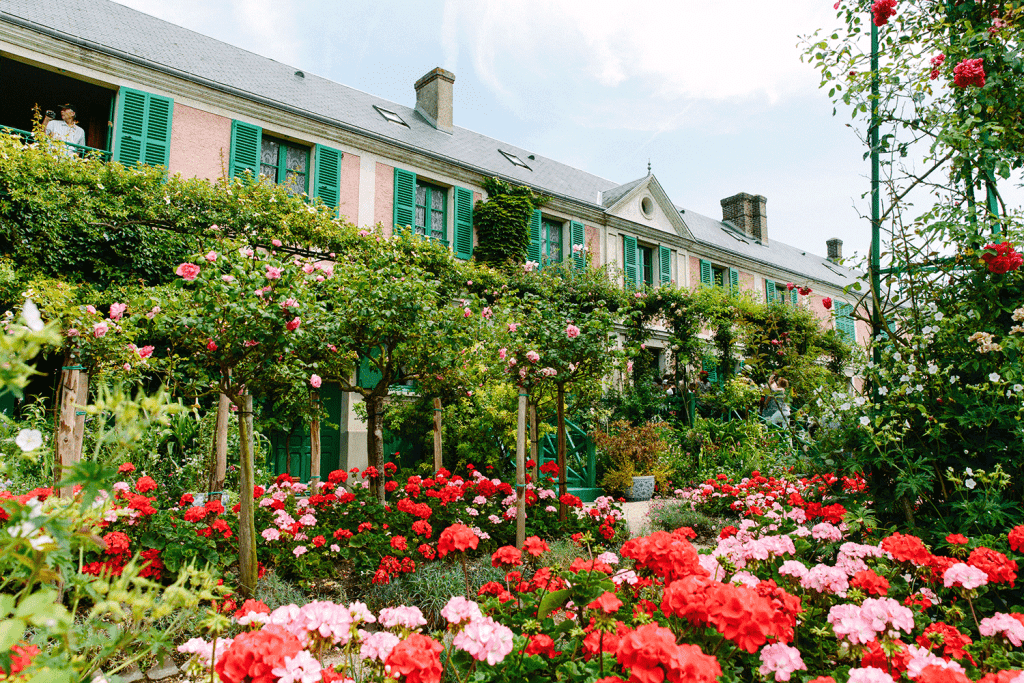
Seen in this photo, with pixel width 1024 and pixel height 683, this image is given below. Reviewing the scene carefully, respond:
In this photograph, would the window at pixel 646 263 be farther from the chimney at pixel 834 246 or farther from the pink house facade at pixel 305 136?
the chimney at pixel 834 246

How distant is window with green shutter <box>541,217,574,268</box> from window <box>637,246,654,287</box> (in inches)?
104

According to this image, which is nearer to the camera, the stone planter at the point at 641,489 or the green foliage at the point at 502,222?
the stone planter at the point at 641,489

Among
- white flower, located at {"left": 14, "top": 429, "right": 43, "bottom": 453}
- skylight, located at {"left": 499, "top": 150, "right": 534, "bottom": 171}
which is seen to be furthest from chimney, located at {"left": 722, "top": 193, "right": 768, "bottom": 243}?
white flower, located at {"left": 14, "top": 429, "right": 43, "bottom": 453}

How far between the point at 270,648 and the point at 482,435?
7.40m

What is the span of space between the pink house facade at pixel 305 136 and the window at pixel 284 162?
2cm

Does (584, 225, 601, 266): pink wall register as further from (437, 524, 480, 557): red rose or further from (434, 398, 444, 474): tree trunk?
(437, 524, 480, 557): red rose

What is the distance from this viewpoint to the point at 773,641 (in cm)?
190

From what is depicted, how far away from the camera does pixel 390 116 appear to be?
12453 millimetres

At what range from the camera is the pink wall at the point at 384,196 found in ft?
35.0

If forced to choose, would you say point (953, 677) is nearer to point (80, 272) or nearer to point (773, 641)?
point (773, 641)

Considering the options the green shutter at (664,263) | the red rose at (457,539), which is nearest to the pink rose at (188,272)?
the red rose at (457,539)

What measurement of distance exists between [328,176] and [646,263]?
8.72 m

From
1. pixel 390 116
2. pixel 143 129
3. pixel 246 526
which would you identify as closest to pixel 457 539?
pixel 246 526

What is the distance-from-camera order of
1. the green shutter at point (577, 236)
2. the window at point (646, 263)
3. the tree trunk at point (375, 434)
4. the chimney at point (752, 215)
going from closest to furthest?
the tree trunk at point (375, 434), the green shutter at point (577, 236), the window at point (646, 263), the chimney at point (752, 215)
